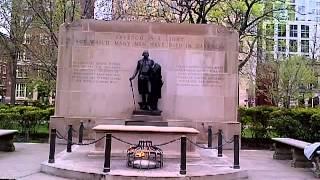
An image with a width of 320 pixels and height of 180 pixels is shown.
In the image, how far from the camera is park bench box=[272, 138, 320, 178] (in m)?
11.4

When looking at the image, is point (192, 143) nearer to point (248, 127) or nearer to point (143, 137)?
point (143, 137)

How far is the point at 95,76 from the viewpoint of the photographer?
16844 millimetres

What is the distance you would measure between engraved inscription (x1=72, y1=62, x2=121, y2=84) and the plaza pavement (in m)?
2.76

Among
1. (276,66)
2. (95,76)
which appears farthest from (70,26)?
(276,66)

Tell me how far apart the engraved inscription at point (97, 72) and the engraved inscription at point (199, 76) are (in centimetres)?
235

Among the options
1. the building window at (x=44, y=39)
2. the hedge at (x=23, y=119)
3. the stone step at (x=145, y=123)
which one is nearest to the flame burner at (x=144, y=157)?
the stone step at (x=145, y=123)

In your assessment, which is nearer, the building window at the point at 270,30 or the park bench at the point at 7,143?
the park bench at the point at 7,143

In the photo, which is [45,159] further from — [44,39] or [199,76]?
[44,39]

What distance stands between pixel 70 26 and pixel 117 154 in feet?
22.7

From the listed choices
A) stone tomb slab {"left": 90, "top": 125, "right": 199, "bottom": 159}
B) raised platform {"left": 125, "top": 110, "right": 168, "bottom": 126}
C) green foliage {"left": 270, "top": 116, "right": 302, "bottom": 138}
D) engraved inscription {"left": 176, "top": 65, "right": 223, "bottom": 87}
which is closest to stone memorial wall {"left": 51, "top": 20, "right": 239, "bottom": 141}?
engraved inscription {"left": 176, "top": 65, "right": 223, "bottom": 87}

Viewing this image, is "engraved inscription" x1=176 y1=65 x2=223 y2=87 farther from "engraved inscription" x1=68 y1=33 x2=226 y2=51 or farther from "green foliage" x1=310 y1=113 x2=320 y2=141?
"green foliage" x1=310 y1=113 x2=320 y2=141

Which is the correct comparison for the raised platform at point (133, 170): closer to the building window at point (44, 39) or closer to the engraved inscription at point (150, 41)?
the engraved inscription at point (150, 41)

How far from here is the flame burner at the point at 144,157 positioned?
10.1 metres

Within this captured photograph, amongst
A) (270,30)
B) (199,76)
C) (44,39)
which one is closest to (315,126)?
(199,76)
